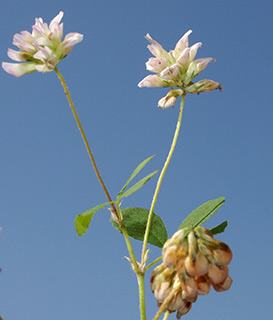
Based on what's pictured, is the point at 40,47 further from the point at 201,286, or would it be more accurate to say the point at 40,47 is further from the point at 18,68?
the point at 201,286

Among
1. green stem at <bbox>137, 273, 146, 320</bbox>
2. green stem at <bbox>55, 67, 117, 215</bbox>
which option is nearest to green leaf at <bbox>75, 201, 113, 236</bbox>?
green stem at <bbox>55, 67, 117, 215</bbox>

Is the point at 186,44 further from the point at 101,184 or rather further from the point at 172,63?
the point at 101,184

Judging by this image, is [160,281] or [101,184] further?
[101,184]

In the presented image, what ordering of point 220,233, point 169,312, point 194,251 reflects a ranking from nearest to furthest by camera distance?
1. point 194,251
2. point 169,312
3. point 220,233

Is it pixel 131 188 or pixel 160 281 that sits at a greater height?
pixel 131 188

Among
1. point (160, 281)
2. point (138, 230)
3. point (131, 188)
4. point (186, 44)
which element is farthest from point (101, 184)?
point (186, 44)

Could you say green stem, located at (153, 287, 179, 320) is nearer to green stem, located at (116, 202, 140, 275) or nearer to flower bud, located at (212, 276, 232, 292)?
flower bud, located at (212, 276, 232, 292)

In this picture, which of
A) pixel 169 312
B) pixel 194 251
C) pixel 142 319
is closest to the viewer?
pixel 194 251

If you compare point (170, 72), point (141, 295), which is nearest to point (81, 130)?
point (170, 72)
